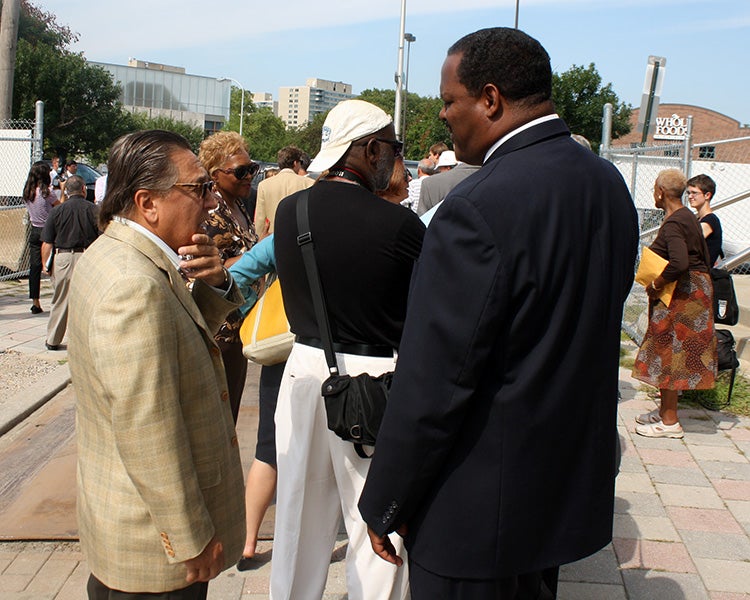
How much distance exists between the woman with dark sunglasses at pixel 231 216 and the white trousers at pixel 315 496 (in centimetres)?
Result: 96

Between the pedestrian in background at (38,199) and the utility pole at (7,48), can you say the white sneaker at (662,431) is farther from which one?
the utility pole at (7,48)

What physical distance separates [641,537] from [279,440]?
2.23 m

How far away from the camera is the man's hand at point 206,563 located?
2.01 metres

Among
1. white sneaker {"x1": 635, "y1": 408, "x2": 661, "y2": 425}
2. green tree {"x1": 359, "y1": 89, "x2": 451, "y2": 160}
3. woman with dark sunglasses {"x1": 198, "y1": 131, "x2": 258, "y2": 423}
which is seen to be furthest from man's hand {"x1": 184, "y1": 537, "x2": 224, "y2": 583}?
green tree {"x1": 359, "y1": 89, "x2": 451, "y2": 160}

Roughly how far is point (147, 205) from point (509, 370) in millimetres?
1056

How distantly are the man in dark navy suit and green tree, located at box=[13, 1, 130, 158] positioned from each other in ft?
133

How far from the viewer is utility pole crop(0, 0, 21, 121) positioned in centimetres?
1388

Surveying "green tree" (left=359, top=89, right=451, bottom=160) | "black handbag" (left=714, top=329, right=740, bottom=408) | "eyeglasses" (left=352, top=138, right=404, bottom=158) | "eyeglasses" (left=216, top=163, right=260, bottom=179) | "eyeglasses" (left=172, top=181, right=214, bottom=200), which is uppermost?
"green tree" (left=359, top=89, right=451, bottom=160)

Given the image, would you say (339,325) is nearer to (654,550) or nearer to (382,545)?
(382,545)

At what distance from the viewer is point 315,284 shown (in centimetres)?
266

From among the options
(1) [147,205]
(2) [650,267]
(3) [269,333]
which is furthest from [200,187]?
(2) [650,267]

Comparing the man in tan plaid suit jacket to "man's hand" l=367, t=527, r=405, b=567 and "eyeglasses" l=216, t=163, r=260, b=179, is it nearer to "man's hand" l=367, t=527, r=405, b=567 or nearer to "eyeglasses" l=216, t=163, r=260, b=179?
"man's hand" l=367, t=527, r=405, b=567

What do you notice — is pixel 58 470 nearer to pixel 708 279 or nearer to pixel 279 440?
pixel 279 440

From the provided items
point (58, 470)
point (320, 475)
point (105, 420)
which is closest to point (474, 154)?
point (105, 420)
